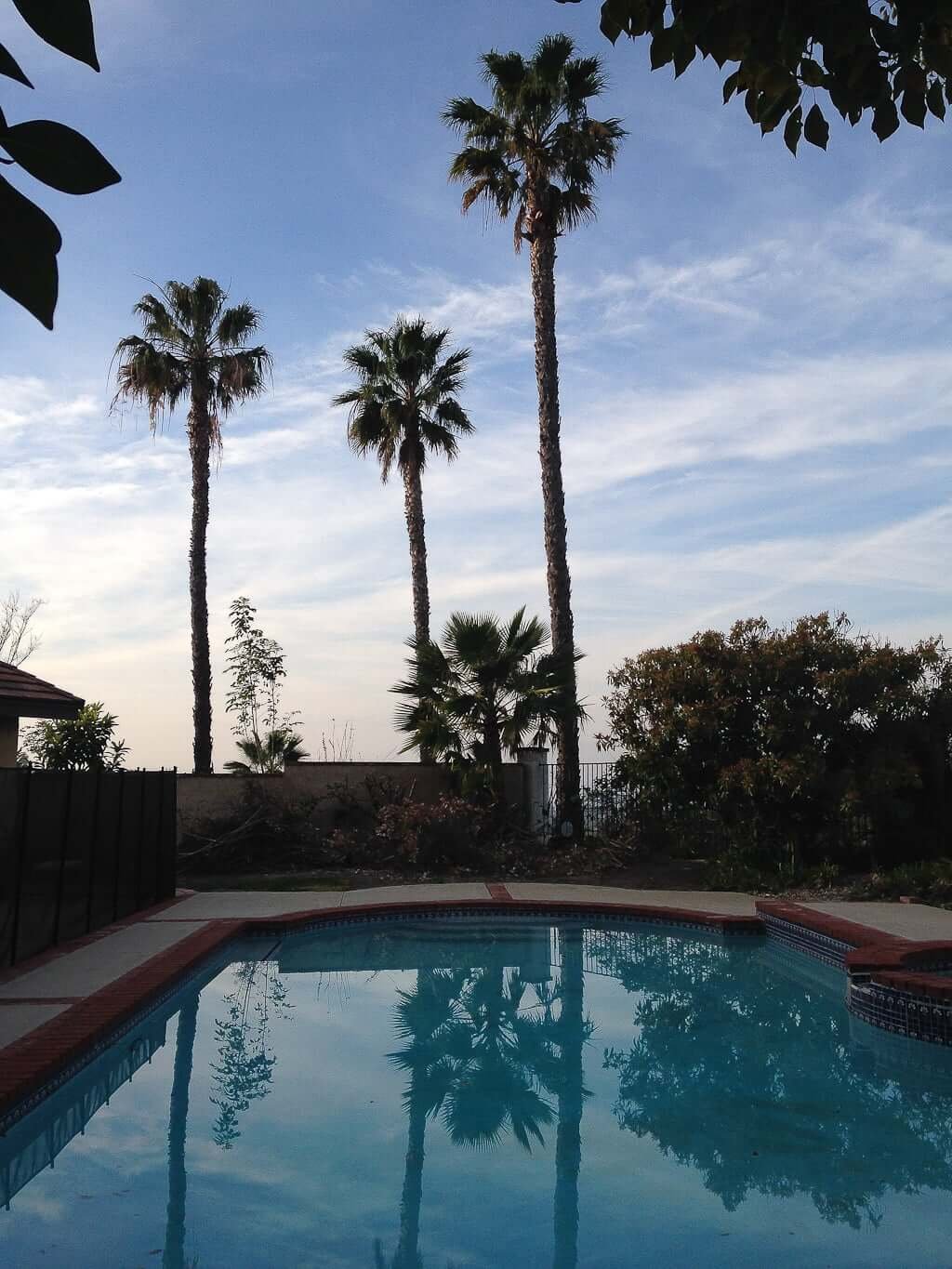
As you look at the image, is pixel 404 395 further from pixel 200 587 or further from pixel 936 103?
pixel 936 103

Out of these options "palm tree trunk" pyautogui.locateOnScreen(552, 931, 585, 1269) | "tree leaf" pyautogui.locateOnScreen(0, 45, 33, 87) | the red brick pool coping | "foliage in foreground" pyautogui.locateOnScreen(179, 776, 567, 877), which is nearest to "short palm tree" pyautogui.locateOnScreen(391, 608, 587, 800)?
"foliage in foreground" pyautogui.locateOnScreen(179, 776, 567, 877)

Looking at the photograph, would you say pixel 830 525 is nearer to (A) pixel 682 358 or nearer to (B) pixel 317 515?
(A) pixel 682 358

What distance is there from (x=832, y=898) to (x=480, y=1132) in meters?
9.57

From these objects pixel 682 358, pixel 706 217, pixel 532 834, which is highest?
pixel 706 217

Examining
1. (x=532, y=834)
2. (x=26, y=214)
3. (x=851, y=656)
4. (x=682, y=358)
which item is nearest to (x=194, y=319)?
(x=682, y=358)

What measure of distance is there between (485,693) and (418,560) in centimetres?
602

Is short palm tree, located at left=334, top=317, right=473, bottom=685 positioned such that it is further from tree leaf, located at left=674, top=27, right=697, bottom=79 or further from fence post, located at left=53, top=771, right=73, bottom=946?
tree leaf, located at left=674, top=27, right=697, bottom=79

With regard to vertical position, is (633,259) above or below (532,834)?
above

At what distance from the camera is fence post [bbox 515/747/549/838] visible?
20.1m

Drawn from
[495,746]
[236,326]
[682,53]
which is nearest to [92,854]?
[495,746]

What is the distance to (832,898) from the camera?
596 inches

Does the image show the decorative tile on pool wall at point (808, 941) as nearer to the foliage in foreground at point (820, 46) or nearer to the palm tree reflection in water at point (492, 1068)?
the palm tree reflection in water at point (492, 1068)

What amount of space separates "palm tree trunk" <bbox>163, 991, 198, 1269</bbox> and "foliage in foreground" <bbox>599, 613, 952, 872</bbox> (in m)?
9.16

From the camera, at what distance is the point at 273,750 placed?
22.5 metres
